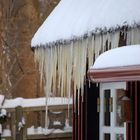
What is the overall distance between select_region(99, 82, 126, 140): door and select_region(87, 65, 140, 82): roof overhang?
5.95 feet

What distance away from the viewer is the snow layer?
5.79 m

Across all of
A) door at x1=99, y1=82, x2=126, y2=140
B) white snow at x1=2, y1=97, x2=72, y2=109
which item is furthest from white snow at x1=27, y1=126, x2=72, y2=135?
door at x1=99, y1=82, x2=126, y2=140

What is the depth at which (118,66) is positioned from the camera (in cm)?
589

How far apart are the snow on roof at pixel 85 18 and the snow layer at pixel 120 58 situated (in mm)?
523

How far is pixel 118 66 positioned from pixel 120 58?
0.11 metres

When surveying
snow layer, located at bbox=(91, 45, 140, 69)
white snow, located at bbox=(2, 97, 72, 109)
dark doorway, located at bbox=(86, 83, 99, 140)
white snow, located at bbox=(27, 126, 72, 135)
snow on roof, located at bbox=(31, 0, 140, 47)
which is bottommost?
white snow, located at bbox=(27, 126, 72, 135)

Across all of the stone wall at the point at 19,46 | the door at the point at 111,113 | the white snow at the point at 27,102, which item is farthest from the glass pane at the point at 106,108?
the stone wall at the point at 19,46

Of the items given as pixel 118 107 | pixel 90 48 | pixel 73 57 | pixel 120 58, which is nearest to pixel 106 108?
pixel 118 107

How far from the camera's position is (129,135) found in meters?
7.63

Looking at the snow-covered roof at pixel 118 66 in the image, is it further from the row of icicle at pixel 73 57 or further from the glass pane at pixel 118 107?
the glass pane at pixel 118 107

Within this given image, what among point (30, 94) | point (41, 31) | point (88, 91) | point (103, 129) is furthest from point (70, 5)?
point (30, 94)

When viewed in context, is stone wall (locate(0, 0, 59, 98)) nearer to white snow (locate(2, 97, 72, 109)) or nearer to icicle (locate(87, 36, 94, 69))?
white snow (locate(2, 97, 72, 109))

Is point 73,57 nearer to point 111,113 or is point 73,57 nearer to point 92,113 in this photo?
point 111,113

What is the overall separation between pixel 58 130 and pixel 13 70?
27.2 ft
